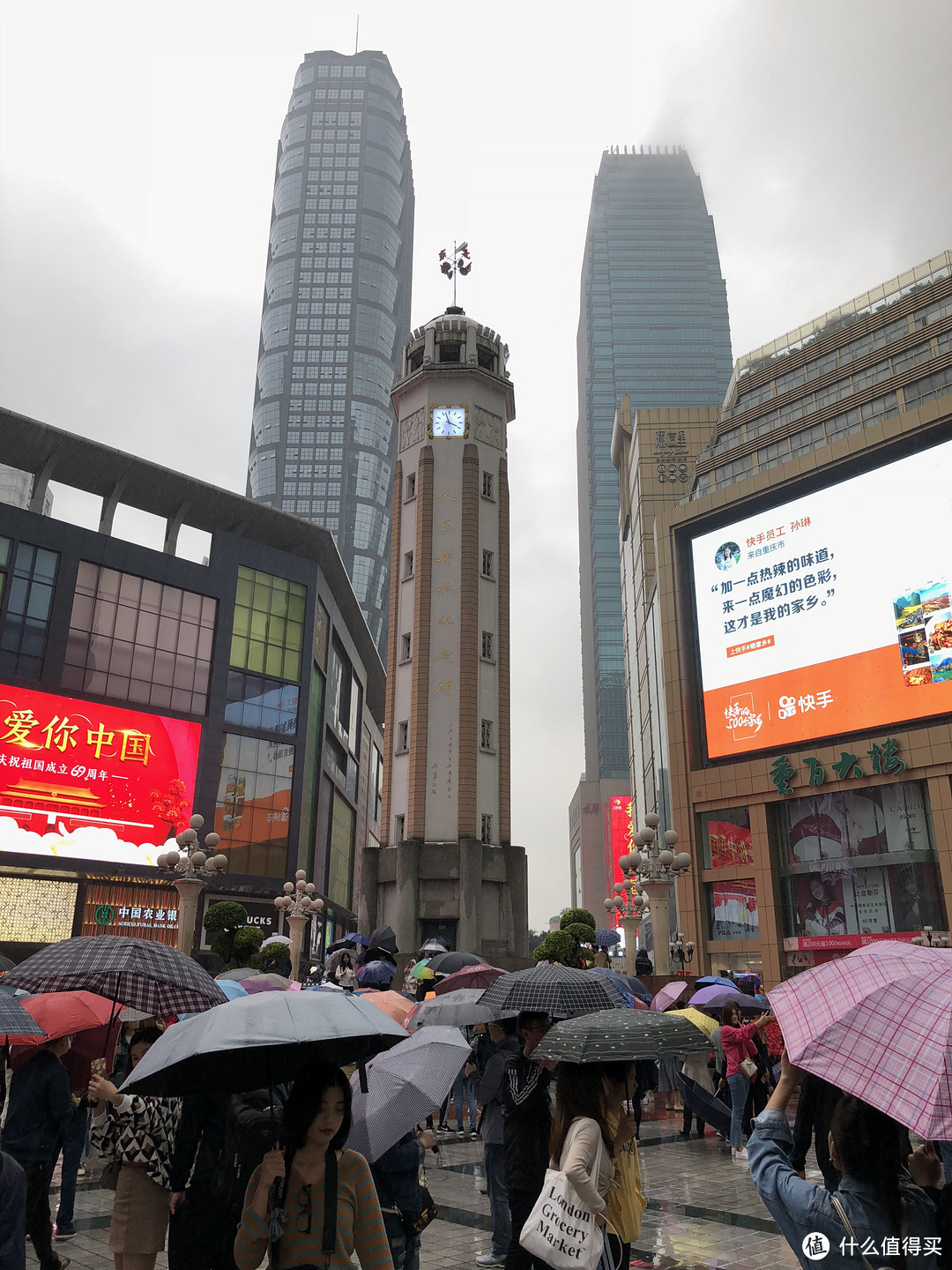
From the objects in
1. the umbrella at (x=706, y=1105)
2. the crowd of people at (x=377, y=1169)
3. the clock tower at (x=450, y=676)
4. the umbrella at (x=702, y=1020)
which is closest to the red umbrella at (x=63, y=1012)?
the crowd of people at (x=377, y=1169)

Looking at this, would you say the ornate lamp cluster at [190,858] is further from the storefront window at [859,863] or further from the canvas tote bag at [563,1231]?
the storefront window at [859,863]

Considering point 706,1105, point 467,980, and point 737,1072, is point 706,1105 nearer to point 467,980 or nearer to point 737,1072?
point 737,1072

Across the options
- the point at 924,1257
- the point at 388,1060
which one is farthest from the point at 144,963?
the point at 924,1257

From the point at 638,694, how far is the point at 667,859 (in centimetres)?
5943

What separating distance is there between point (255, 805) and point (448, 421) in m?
21.0

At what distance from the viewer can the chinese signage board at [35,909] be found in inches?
1490

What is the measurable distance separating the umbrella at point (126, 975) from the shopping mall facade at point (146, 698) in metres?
35.1

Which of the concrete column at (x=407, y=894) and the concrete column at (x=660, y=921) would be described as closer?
the concrete column at (x=660, y=921)

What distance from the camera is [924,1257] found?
3070mm

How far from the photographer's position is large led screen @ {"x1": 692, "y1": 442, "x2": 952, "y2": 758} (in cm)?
3659

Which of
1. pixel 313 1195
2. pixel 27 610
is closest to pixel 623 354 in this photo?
pixel 27 610

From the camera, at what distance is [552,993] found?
698 cm

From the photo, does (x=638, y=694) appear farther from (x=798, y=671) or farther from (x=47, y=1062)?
(x=47, y=1062)

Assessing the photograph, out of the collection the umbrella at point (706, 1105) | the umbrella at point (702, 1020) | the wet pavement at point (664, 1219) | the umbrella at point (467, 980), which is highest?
the umbrella at point (467, 980)
